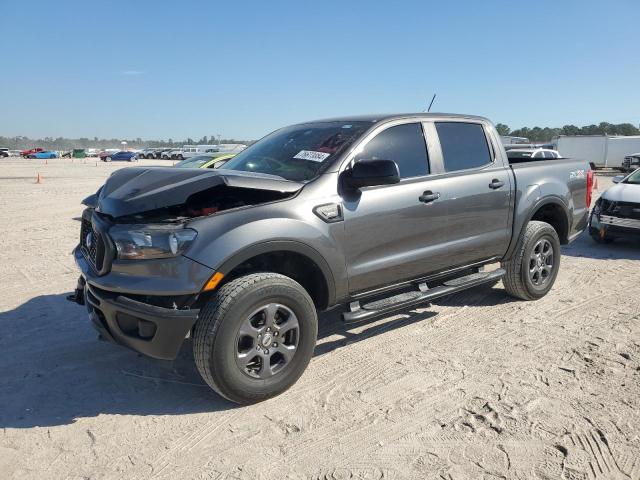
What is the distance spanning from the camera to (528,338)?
4.58m

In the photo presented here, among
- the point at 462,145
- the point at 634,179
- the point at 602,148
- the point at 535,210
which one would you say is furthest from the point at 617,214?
the point at 602,148

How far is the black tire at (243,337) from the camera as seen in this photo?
3207 millimetres

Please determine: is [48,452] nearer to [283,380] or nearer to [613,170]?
[283,380]

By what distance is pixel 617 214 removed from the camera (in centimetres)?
840

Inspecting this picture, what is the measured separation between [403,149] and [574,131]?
3451 inches

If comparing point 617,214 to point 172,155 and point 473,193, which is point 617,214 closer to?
point 473,193

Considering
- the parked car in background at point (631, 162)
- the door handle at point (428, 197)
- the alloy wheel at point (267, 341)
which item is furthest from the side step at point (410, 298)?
the parked car in background at point (631, 162)

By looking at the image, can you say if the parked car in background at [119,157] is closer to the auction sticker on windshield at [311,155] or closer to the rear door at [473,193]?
the rear door at [473,193]

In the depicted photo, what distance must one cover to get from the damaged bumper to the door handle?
1951mm

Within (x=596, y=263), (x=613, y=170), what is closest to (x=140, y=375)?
(x=596, y=263)

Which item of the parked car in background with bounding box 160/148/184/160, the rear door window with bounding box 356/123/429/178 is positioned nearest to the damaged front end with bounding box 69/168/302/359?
the rear door window with bounding box 356/123/429/178

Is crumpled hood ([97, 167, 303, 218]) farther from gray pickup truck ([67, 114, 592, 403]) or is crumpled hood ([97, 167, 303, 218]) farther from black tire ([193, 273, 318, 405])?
black tire ([193, 273, 318, 405])

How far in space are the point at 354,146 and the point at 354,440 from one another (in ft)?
7.04

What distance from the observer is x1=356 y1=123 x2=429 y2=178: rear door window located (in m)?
4.22
